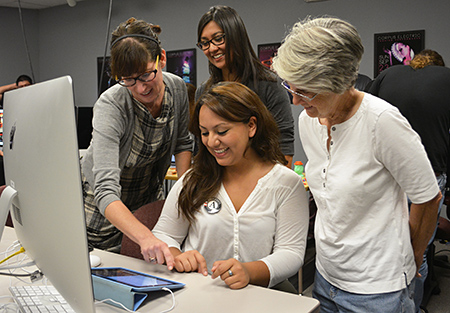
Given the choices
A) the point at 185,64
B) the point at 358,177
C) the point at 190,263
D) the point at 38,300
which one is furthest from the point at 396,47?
the point at 38,300

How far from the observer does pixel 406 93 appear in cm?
281

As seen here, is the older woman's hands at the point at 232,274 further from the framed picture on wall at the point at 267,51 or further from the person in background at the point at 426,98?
the framed picture on wall at the point at 267,51

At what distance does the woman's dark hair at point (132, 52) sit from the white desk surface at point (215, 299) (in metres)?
0.71

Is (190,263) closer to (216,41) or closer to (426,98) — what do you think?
(216,41)

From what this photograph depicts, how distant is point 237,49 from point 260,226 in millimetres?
783

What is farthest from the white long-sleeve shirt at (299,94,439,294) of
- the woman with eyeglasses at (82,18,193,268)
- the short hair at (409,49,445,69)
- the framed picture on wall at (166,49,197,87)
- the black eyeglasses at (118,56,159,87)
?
the framed picture on wall at (166,49,197,87)

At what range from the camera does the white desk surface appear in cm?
112

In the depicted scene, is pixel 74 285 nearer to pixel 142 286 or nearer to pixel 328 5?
pixel 142 286

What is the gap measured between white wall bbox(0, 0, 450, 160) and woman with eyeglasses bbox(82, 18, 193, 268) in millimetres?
1832

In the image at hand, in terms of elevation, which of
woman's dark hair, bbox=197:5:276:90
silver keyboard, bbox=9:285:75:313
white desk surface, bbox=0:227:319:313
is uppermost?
woman's dark hair, bbox=197:5:276:90

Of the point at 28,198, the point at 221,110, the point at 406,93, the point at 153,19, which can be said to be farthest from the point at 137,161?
the point at 153,19

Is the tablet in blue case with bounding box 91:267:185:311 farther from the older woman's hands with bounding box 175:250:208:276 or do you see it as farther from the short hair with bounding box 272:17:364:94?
the short hair with bounding box 272:17:364:94

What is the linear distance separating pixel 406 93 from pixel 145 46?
6.15ft

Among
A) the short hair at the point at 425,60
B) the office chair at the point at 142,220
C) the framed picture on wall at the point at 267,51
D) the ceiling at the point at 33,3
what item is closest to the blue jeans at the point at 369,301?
the office chair at the point at 142,220
